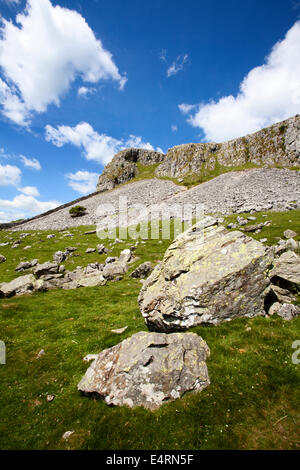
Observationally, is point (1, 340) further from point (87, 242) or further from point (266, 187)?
point (266, 187)

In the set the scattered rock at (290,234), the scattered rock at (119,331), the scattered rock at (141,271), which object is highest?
the scattered rock at (290,234)

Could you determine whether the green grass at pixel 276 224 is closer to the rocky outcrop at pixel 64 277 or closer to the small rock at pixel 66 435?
the rocky outcrop at pixel 64 277

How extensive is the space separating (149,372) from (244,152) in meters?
110

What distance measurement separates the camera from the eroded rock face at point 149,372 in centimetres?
812

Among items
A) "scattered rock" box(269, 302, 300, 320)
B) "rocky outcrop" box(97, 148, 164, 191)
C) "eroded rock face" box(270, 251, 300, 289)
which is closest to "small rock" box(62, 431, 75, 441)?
"scattered rock" box(269, 302, 300, 320)

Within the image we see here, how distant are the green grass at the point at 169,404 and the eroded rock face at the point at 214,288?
2.72ft

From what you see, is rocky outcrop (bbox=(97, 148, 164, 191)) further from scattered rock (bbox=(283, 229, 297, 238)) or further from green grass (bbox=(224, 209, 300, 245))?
scattered rock (bbox=(283, 229, 297, 238))

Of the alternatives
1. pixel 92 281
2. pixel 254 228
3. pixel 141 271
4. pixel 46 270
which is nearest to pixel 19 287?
pixel 46 270

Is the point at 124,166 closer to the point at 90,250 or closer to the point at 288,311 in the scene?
the point at 90,250

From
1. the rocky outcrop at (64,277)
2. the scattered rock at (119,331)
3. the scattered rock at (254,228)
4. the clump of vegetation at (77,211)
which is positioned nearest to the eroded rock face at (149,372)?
the scattered rock at (119,331)

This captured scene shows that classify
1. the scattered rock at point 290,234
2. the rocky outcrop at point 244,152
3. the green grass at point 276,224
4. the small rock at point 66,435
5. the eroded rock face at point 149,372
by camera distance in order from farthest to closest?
the rocky outcrop at point 244,152, the green grass at point 276,224, the scattered rock at point 290,234, the eroded rock face at point 149,372, the small rock at point 66,435

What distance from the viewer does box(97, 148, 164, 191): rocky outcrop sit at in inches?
5615

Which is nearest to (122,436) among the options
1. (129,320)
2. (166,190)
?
(129,320)
